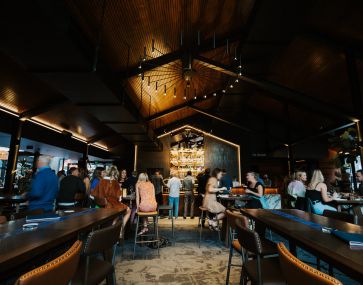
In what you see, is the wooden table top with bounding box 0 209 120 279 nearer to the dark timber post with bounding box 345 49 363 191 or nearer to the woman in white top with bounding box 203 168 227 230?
the woman in white top with bounding box 203 168 227 230

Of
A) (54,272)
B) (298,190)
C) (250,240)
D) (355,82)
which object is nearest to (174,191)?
(298,190)

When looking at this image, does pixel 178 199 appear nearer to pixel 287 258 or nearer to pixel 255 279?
pixel 255 279

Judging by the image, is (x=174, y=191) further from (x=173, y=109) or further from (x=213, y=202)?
(x=173, y=109)

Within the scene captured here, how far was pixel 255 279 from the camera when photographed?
1692 mm

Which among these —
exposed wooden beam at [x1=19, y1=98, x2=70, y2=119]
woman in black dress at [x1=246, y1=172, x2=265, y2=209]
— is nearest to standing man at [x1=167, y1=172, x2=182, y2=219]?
woman in black dress at [x1=246, y1=172, x2=265, y2=209]

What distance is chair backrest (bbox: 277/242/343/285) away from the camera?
35.9 inches

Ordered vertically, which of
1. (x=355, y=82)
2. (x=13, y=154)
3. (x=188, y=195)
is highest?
(x=355, y=82)

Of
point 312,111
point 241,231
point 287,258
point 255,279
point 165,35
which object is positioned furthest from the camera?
point 312,111

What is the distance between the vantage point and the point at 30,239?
4.80ft

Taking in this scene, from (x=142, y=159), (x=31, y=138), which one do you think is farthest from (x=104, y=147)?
(x=31, y=138)

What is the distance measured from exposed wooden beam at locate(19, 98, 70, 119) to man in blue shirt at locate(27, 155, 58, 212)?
14.8ft

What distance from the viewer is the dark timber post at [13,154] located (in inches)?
278

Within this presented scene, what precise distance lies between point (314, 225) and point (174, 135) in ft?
33.6

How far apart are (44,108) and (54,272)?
718cm
